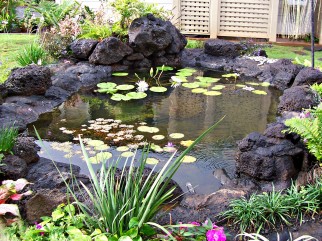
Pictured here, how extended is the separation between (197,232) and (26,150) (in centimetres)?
216

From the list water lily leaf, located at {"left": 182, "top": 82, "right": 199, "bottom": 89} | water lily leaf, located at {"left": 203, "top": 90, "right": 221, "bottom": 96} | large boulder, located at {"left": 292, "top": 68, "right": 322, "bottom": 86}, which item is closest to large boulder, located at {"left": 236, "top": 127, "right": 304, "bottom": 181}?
large boulder, located at {"left": 292, "top": 68, "right": 322, "bottom": 86}

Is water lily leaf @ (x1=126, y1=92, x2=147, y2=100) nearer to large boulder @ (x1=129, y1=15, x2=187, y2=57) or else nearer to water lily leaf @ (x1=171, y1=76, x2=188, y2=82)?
water lily leaf @ (x1=171, y1=76, x2=188, y2=82)

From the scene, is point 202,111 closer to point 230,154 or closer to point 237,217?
point 230,154

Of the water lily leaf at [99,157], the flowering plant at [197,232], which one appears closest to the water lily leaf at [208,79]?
the water lily leaf at [99,157]

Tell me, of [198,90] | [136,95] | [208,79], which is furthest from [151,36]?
[136,95]

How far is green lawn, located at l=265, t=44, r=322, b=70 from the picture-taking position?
924cm

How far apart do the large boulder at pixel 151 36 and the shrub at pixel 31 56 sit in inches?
68.2

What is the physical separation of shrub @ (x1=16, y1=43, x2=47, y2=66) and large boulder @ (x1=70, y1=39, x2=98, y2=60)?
0.69 meters

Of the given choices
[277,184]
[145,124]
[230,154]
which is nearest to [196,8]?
[145,124]

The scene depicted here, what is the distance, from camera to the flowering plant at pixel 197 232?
2.73m

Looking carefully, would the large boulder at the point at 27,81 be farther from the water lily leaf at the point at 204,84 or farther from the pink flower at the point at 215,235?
the pink flower at the point at 215,235

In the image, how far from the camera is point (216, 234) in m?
2.74

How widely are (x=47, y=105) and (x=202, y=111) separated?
7.43ft

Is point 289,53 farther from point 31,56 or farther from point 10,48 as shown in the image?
point 10,48
